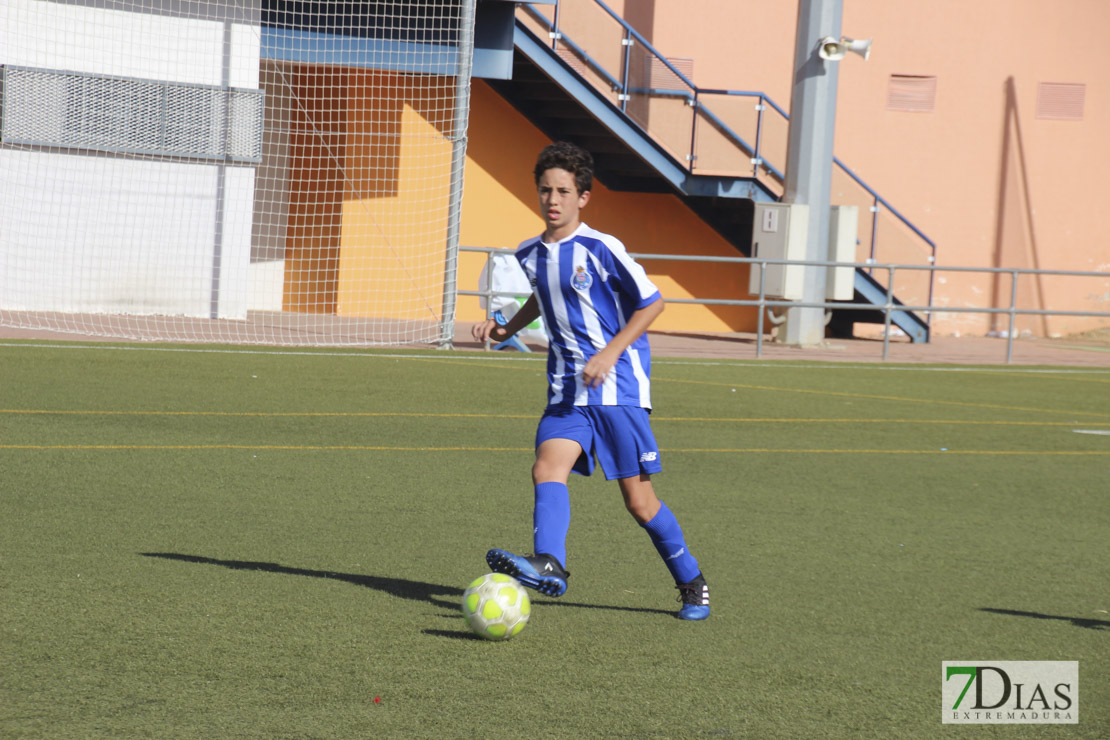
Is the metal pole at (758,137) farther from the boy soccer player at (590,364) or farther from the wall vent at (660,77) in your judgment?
the boy soccer player at (590,364)

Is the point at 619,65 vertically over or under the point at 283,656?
over

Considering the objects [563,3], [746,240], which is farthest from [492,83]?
[746,240]

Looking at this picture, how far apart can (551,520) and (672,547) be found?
531 mm

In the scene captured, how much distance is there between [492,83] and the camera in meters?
20.7

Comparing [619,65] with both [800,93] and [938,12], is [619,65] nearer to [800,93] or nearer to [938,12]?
[800,93]

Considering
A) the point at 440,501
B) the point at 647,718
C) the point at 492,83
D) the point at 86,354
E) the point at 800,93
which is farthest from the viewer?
the point at 492,83

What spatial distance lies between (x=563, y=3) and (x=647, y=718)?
15460mm

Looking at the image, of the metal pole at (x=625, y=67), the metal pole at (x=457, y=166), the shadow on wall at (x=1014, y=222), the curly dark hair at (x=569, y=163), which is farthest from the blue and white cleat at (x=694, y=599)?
the shadow on wall at (x=1014, y=222)

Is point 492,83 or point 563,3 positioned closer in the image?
point 563,3

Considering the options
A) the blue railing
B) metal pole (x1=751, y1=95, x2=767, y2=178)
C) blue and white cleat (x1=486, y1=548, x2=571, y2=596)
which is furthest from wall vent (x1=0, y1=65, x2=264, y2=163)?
blue and white cleat (x1=486, y1=548, x2=571, y2=596)

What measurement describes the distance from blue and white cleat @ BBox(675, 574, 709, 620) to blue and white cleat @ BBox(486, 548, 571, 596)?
1.72ft

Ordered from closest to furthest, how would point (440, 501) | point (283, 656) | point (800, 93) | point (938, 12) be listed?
1. point (283, 656)
2. point (440, 501)
3. point (800, 93)
4. point (938, 12)

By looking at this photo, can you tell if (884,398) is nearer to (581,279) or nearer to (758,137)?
(758,137)

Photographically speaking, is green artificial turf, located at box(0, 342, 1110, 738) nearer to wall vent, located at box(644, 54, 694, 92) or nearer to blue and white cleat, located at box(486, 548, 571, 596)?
blue and white cleat, located at box(486, 548, 571, 596)
